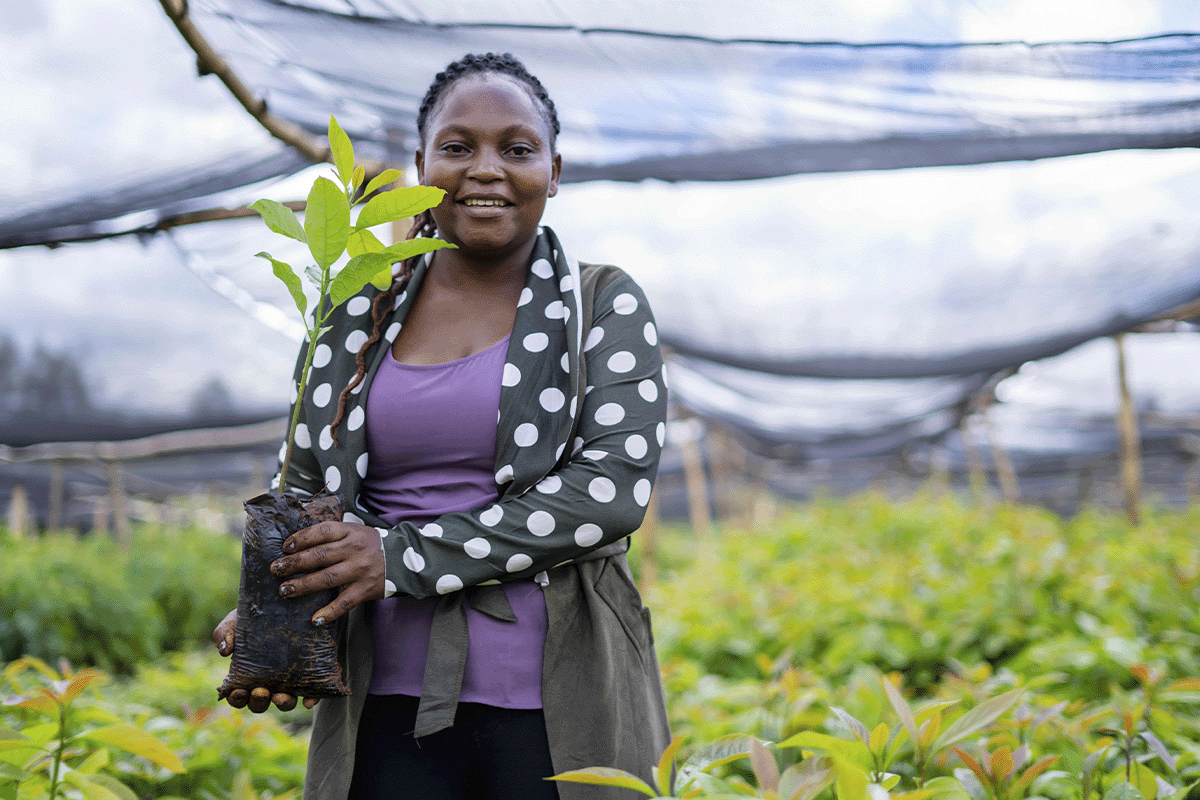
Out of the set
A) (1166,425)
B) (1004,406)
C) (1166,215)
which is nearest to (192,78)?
(1166,215)

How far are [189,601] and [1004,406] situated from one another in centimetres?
753

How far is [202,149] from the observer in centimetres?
316

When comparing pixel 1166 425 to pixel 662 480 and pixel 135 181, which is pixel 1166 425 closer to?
pixel 662 480

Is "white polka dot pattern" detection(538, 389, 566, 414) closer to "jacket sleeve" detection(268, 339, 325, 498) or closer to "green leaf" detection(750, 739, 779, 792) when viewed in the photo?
"jacket sleeve" detection(268, 339, 325, 498)

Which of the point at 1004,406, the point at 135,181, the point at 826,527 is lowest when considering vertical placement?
the point at 826,527

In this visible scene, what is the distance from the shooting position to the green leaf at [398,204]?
98 centimetres

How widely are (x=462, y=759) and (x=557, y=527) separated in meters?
0.34

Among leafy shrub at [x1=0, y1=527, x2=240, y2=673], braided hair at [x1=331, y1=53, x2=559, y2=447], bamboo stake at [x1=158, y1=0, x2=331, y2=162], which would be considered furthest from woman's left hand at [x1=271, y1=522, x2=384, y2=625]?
leafy shrub at [x1=0, y1=527, x2=240, y2=673]

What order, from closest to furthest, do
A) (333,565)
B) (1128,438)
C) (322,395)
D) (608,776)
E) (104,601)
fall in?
(608,776) < (333,565) < (322,395) < (104,601) < (1128,438)

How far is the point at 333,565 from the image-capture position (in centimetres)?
96

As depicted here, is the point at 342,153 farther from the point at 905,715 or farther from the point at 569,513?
the point at 905,715

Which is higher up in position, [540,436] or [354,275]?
[354,275]

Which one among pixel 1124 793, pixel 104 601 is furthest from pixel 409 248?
pixel 104 601

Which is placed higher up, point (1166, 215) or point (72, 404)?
point (1166, 215)
